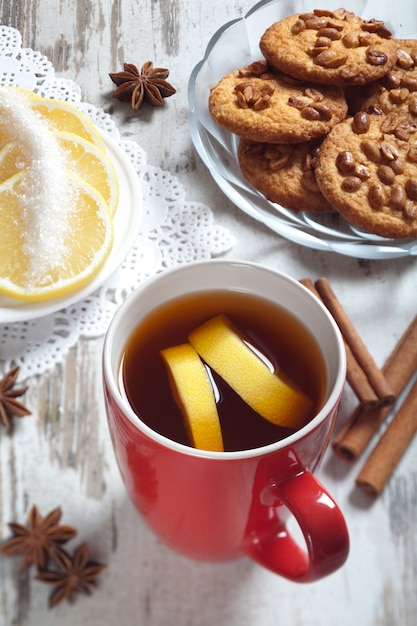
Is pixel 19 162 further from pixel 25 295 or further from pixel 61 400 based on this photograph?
pixel 61 400

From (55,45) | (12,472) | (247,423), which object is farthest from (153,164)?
(247,423)

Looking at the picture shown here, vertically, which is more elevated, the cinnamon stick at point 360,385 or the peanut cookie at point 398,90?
the peanut cookie at point 398,90

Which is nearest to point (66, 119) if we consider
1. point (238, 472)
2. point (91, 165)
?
point (91, 165)

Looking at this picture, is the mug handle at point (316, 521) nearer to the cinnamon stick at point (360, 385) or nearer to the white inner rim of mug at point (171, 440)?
the white inner rim of mug at point (171, 440)

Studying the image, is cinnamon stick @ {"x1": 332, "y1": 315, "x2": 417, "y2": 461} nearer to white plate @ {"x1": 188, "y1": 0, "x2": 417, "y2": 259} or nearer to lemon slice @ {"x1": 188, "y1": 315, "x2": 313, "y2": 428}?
white plate @ {"x1": 188, "y1": 0, "x2": 417, "y2": 259}

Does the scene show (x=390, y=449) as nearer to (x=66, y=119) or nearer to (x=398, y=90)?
(x=398, y=90)

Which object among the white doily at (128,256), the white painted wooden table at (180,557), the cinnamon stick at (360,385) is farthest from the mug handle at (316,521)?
the white doily at (128,256)

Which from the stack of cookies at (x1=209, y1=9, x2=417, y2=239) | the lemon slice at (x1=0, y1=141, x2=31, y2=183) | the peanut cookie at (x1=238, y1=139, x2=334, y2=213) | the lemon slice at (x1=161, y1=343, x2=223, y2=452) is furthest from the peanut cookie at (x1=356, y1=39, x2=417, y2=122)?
the lemon slice at (x1=161, y1=343, x2=223, y2=452)
